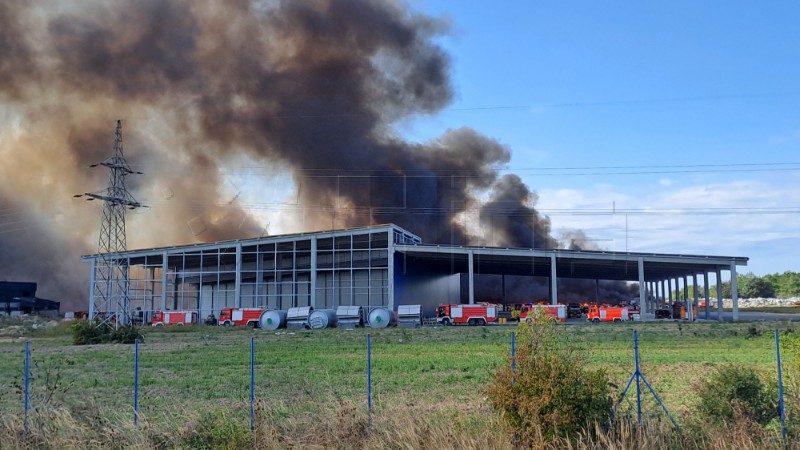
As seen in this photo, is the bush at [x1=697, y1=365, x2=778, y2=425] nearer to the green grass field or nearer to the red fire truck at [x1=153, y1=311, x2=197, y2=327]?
the green grass field

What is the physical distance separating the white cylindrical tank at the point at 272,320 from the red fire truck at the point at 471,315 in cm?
1338

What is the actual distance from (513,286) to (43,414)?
265 feet

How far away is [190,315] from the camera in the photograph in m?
60.7

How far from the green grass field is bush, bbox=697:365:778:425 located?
0.69 meters

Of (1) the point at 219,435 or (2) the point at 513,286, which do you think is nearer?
(1) the point at 219,435

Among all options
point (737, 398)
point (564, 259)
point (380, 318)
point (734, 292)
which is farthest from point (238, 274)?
point (737, 398)

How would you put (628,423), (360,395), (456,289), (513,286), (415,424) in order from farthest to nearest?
(513,286), (456,289), (360,395), (415,424), (628,423)

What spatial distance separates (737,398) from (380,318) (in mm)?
45211

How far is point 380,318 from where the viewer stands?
53406 mm

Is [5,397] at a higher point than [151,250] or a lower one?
lower

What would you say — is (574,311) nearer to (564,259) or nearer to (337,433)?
(564,259)

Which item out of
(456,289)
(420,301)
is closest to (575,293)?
(456,289)

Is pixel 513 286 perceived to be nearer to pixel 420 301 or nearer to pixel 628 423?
pixel 420 301

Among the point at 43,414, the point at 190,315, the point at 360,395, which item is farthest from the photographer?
the point at 190,315
